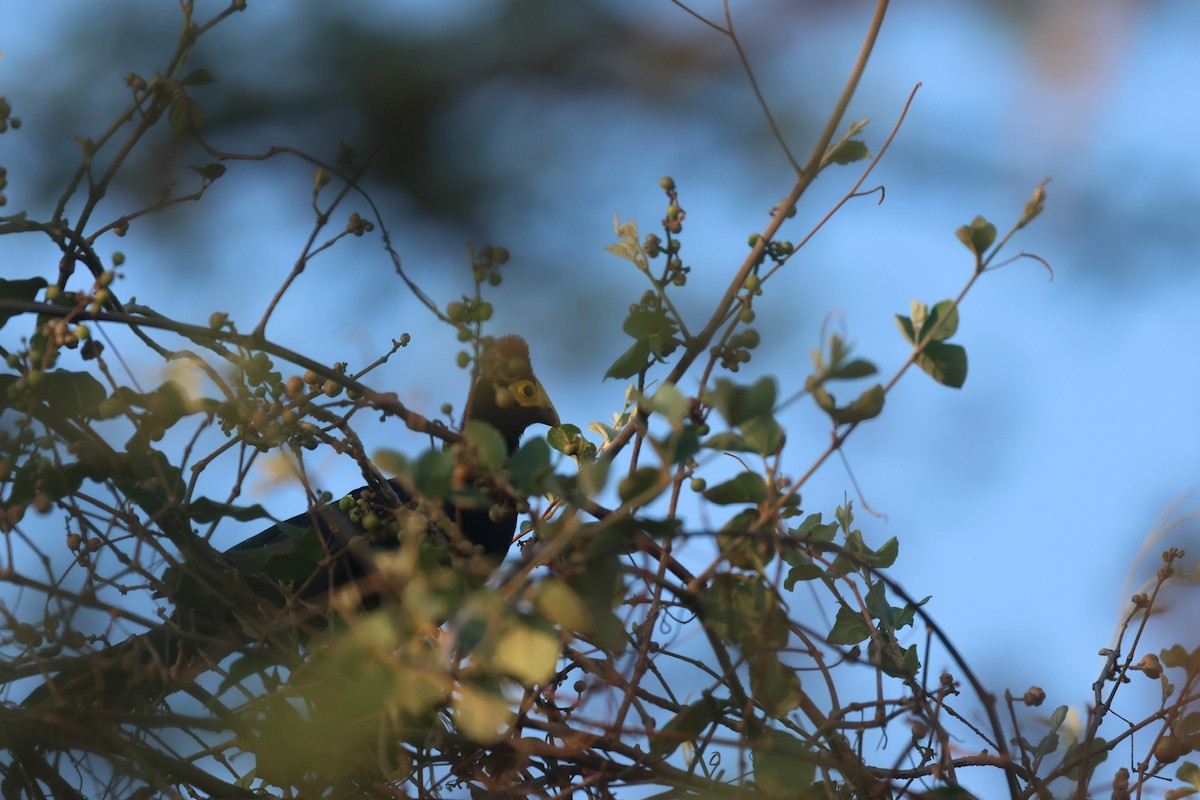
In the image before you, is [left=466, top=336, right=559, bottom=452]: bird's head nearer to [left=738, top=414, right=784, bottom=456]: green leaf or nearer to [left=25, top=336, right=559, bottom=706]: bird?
[left=25, top=336, right=559, bottom=706]: bird

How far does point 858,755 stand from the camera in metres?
1.42

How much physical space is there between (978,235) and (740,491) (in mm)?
378

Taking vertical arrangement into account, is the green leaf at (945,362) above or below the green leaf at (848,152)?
below

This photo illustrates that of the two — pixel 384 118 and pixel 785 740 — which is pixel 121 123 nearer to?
pixel 384 118

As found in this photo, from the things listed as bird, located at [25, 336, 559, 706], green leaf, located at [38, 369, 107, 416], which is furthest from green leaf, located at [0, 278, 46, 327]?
bird, located at [25, 336, 559, 706]

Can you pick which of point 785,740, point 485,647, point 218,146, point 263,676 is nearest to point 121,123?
point 218,146

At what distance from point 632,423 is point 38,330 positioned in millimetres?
744

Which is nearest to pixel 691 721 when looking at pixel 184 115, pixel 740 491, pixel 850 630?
pixel 740 491

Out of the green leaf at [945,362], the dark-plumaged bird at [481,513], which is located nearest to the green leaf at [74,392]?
the dark-plumaged bird at [481,513]

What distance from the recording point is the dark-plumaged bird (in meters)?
1.34

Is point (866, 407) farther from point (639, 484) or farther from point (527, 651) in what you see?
point (527, 651)

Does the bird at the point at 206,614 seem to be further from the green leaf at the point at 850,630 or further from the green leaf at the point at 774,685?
the green leaf at the point at 850,630

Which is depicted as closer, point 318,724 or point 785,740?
point 318,724

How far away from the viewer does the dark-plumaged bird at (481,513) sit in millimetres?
→ 1345
